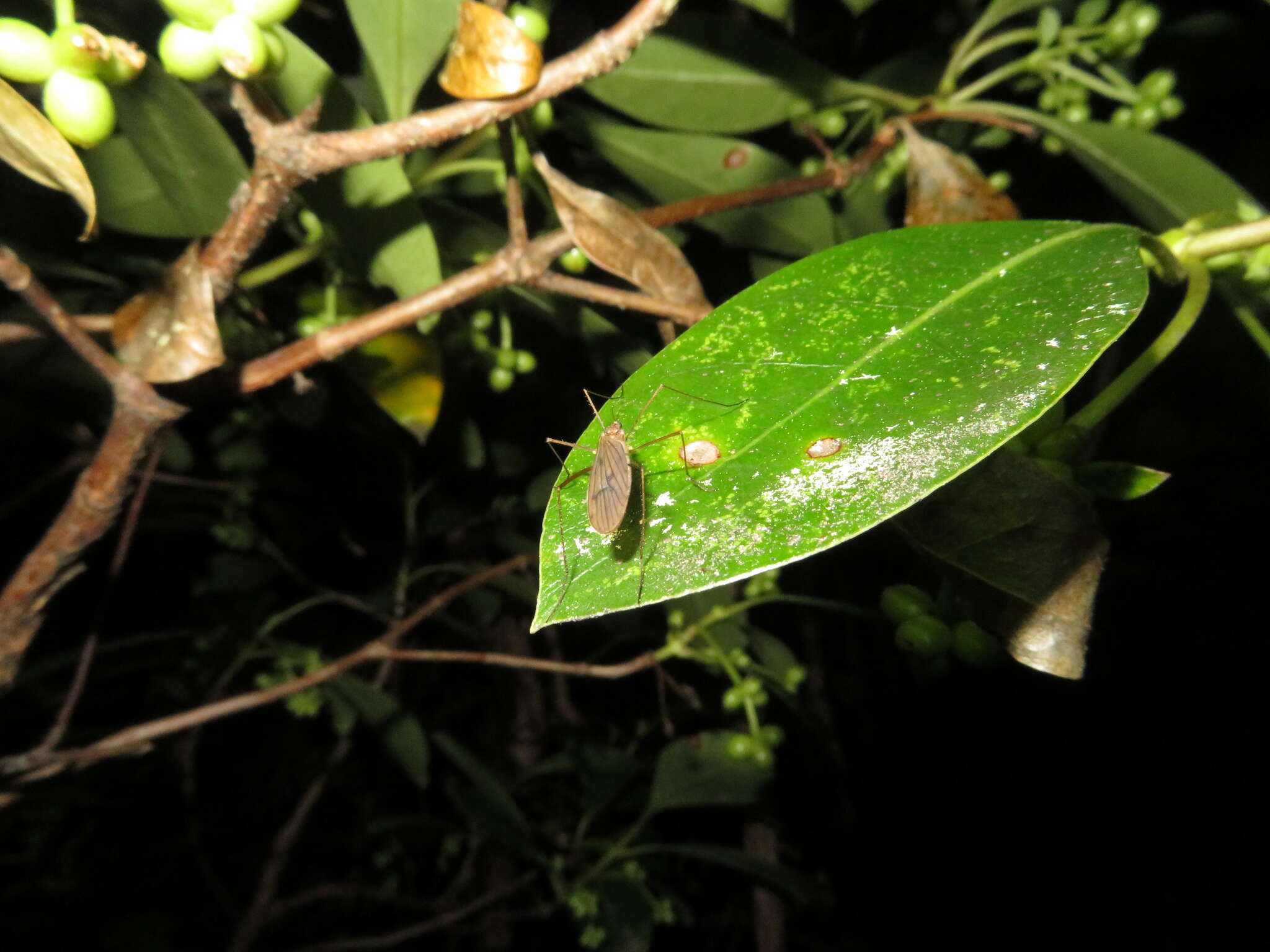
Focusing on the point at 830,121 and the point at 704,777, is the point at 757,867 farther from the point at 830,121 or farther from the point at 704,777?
the point at 830,121

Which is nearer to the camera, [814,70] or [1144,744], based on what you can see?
[814,70]

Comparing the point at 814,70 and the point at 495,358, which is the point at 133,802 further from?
the point at 814,70

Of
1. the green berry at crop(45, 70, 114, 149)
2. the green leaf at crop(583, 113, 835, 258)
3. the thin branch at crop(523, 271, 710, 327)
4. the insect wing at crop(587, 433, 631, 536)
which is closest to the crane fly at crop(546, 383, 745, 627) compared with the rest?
the insect wing at crop(587, 433, 631, 536)

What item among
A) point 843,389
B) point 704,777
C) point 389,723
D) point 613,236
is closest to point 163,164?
point 613,236

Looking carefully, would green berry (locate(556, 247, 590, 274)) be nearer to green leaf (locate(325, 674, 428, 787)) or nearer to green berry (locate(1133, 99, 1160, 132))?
green berry (locate(1133, 99, 1160, 132))

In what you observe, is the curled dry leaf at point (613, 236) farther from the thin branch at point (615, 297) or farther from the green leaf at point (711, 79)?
the green leaf at point (711, 79)

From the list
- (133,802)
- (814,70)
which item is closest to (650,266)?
(814,70)

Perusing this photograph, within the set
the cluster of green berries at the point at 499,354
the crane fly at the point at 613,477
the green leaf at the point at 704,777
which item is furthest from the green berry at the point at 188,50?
the green leaf at the point at 704,777
